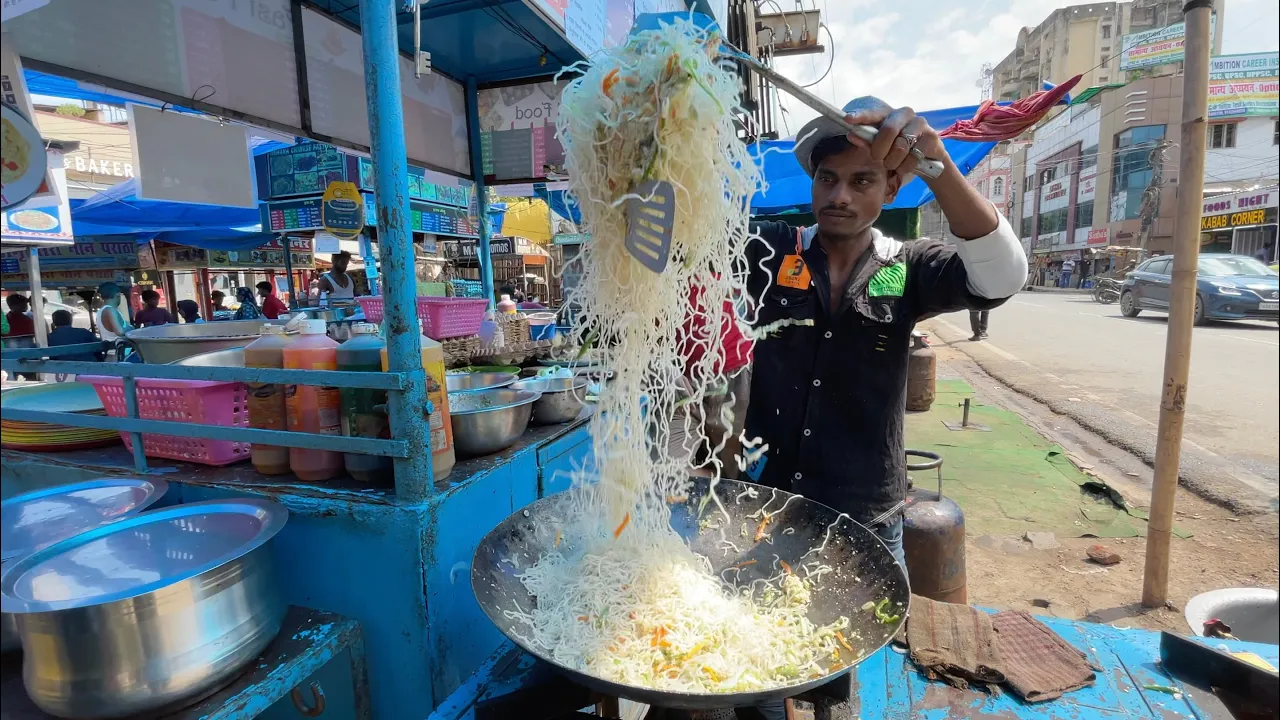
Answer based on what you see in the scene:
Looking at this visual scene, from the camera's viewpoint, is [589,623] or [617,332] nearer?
[589,623]

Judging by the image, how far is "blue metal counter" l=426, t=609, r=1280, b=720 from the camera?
1.48 metres

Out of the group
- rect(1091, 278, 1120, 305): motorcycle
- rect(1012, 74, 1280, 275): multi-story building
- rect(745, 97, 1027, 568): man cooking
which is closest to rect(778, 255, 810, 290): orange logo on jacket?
rect(745, 97, 1027, 568): man cooking

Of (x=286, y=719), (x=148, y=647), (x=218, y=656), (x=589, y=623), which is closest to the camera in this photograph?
(x=148, y=647)

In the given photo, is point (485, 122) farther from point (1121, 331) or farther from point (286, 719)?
point (1121, 331)

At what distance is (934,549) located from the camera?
335 cm

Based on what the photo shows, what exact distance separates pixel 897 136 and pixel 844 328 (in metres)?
0.74

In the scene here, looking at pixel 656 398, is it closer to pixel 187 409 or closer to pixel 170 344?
pixel 187 409

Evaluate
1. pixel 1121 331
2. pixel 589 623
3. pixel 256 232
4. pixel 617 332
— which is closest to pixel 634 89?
pixel 617 332

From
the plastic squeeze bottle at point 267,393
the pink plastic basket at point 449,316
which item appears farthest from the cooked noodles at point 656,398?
the pink plastic basket at point 449,316

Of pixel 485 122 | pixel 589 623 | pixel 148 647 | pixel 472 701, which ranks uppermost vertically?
pixel 485 122

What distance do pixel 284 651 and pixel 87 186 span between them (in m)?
12.2

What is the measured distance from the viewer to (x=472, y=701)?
151cm

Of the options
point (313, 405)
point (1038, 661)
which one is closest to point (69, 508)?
point (313, 405)

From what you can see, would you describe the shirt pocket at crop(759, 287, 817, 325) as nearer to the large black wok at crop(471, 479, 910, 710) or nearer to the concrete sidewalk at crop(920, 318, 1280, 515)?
the large black wok at crop(471, 479, 910, 710)
